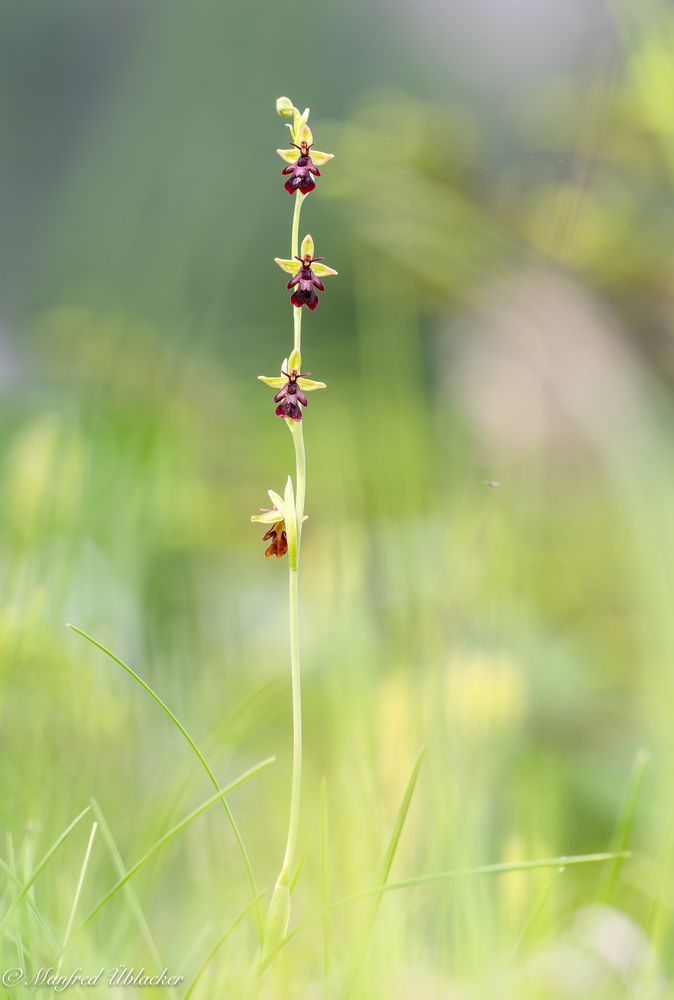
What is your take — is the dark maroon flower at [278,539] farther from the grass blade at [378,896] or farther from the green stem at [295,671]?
the grass blade at [378,896]

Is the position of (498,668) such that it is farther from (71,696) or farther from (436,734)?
(71,696)

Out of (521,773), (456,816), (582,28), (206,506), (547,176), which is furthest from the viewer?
(582,28)

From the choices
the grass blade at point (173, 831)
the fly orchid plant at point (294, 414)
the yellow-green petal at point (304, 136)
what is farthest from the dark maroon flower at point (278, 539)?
the yellow-green petal at point (304, 136)

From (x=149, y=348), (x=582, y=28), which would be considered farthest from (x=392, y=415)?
(x=582, y=28)

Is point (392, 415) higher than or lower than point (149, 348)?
lower

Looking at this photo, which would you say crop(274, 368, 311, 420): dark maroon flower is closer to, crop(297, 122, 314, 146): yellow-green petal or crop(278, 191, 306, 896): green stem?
crop(278, 191, 306, 896): green stem

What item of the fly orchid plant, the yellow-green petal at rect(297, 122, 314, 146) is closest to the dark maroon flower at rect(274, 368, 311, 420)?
the fly orchid plant
